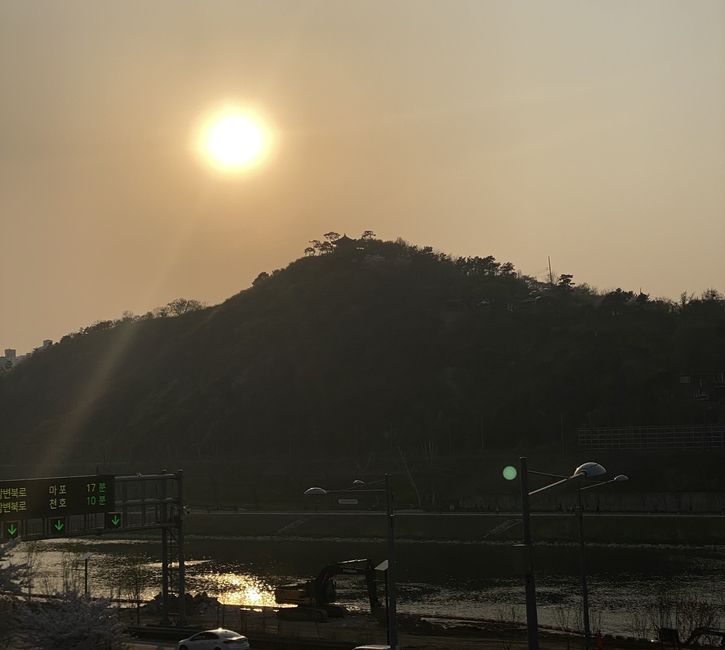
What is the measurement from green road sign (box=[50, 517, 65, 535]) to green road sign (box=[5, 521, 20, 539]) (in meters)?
2.31

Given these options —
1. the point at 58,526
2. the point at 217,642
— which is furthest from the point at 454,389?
the point at 217,642

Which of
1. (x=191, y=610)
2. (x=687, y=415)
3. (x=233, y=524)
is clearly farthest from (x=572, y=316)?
(x=191, y=610)

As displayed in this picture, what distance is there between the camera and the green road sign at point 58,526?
135 ft

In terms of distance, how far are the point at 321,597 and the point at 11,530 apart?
20.4 meters

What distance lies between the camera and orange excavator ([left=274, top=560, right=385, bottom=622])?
5103 cm

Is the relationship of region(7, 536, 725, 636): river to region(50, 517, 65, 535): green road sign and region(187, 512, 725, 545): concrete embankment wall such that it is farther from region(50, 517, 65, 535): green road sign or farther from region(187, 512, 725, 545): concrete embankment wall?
region(50, 517, 65, 535): green road sign

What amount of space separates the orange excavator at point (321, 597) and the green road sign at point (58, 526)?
14973 millimetres

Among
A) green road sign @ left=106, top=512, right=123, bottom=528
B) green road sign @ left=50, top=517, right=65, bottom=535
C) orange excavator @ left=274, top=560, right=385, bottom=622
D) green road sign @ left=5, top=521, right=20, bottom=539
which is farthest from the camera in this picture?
orange excavator @ left=274, top=560, right=385, bottom=622

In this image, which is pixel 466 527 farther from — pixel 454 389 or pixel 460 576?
pixel 454 389

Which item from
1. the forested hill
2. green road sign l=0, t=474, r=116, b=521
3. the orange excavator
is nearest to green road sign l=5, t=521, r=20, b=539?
green road sign l=0, t=474, r=116, b=521

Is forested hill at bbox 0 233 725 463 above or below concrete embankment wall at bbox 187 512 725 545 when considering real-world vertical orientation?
above

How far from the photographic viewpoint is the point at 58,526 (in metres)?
41.4

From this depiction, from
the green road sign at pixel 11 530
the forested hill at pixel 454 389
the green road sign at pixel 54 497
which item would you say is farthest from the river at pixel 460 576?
the forested hill at pixel 454 389

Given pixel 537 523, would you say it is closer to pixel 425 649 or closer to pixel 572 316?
pixel 425 649
